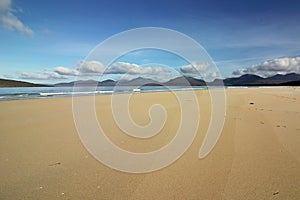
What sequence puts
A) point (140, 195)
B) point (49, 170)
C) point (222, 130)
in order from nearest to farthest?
1. point (140, 195)
2. point (49, 170)
3. point (222, 130)

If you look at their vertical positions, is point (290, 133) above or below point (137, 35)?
below

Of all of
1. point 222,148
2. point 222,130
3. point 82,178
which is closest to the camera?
point 82,178

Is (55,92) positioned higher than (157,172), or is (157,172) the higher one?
(157,172)

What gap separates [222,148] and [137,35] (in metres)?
2.83

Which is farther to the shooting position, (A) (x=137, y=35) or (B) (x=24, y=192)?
(A) (x=137, y=35)

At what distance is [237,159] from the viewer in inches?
169

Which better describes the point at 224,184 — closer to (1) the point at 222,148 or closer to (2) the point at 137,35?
(1) the point at 222,148

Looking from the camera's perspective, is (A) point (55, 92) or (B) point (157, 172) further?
(A) point (55, 92)

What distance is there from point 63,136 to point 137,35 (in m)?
3.44

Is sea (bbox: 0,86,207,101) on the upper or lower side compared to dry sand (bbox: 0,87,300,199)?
lower

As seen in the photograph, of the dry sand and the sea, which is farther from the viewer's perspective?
the sea

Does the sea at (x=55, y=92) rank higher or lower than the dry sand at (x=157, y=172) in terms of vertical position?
lower

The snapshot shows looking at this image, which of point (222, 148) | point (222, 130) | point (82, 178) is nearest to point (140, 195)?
point (82, 178)

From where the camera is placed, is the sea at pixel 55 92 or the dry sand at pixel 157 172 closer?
the dry sand at pixel 157 172
